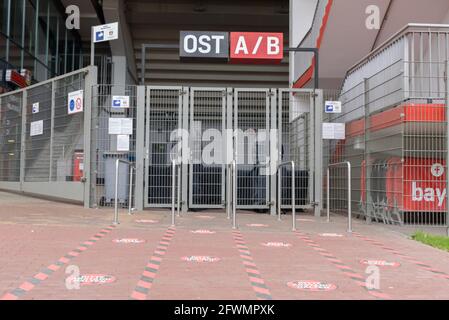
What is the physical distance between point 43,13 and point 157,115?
1126 centimetres

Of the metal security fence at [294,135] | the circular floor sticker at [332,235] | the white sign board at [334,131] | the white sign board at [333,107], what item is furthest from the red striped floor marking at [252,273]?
the white sign board at [333,107]

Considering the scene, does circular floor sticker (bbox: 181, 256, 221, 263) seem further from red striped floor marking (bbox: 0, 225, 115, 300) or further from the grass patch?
the grass patch

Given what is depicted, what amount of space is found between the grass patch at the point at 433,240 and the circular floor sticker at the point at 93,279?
171 inches

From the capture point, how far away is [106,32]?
36.5ft

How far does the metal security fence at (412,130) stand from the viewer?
858 cm

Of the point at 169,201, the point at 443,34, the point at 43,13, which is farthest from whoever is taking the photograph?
the point at 43,13

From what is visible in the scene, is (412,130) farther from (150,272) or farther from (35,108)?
(35,108)

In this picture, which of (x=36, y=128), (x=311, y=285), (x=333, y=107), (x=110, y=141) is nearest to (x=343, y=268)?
(x=311, y=285)

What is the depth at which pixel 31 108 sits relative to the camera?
1312 cm

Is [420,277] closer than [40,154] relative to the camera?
Yes

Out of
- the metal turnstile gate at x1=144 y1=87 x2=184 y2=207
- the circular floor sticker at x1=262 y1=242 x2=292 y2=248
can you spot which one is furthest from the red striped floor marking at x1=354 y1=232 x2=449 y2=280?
the metal turnstile gate at x1=144 y1=87 x2=184 y2=207
